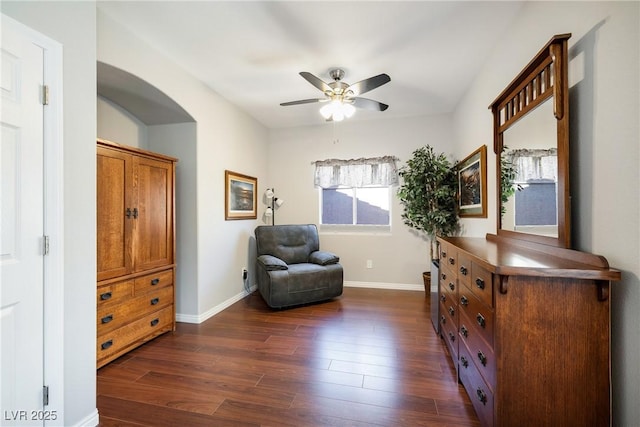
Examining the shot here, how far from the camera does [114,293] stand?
2201mm


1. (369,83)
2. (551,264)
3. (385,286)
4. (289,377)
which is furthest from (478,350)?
(385,286)

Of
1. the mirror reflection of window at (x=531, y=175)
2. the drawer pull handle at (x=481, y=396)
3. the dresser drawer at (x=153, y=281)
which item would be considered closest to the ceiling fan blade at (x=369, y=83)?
the mirror reflection of window at (x=531, y=175)

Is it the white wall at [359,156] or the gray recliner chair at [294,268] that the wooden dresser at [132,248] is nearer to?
the gray recliner chair at [294,268]

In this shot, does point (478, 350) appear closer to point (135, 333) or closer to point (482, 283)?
point (482, 283)

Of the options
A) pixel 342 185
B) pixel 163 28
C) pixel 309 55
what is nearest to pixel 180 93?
pixel 163 28

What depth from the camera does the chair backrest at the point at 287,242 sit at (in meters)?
3.90

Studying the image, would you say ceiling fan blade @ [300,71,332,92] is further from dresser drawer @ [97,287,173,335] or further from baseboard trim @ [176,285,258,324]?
baseboard trim @ [176,285,258,324]

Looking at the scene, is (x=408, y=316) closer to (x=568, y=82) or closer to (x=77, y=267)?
(x=568, y=82)

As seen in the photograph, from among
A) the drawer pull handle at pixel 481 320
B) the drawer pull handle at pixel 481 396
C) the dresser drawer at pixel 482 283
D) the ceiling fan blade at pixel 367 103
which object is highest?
the ceiling fan blade at pixel 367 103

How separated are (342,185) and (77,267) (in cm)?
347

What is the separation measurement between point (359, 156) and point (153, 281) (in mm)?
3232

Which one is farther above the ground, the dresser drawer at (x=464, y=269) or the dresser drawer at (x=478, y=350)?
the dresser drawer at (x=464, y=269)

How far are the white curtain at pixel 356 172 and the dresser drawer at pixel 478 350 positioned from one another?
8.92 feet

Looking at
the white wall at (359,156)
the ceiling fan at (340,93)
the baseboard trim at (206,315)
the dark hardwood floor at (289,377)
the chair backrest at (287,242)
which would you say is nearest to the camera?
the dark hardwood floor at (289,377)
